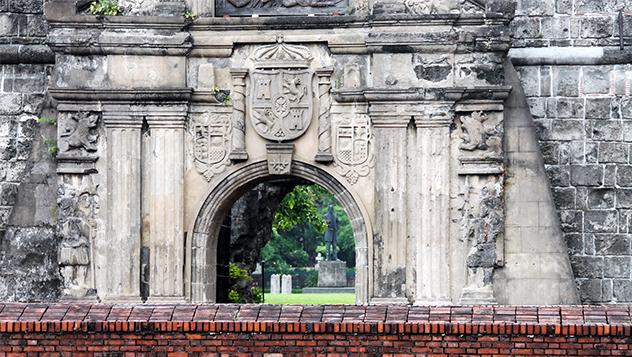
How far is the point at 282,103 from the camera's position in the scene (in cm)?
2336

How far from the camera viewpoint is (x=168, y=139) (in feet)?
76.9

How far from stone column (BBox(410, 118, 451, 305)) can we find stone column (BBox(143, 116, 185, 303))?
2909 millimetres

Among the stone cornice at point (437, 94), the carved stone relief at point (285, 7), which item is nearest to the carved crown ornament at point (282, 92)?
the carved stone relief at point (285, 7)

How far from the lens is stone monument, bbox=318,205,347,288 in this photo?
56.2 meters

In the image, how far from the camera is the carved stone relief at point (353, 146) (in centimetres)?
2330

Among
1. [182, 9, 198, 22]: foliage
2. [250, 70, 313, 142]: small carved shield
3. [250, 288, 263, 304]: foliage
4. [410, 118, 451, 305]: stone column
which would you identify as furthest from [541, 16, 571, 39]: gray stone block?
[250, 288, 263, 304]: foliage

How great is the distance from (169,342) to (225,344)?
475mm

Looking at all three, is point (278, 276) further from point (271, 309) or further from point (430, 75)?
point (271, 309)

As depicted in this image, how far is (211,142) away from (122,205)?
4.43ft

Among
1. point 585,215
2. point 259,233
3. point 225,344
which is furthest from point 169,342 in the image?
point 259,233

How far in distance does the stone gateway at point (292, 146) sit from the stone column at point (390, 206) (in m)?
0.02

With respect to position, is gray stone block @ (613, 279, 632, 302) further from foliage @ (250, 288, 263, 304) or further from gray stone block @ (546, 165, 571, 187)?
foliage @ (250, 288, 263, 304)

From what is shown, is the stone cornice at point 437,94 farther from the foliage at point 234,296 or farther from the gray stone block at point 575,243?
the foliage at point 234,296

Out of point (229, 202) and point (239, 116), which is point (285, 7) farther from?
point (229, 202)
